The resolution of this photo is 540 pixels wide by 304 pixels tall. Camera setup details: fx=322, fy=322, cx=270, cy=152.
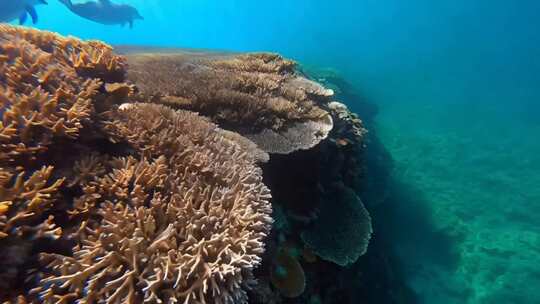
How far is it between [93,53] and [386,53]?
96.6 metres

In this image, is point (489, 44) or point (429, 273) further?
point (489, 44)

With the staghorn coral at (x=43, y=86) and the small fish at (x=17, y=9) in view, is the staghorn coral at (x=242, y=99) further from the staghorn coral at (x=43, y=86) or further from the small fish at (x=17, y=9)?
the small fish at (x=17, y=9)

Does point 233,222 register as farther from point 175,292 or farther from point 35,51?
point 35,51

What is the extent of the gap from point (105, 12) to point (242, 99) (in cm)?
1107

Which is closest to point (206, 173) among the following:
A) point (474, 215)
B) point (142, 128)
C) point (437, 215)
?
point (142, 128)

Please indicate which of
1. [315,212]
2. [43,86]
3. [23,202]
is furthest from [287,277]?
[43,86]

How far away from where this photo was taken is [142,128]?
2.80 metres

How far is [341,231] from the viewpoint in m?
4.86

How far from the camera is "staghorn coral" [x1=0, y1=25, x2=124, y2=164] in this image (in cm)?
217

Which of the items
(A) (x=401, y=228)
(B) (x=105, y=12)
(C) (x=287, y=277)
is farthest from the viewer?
(B) (x=105, y=12)

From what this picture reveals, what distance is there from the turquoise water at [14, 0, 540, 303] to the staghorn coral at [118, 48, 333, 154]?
24.3 ft

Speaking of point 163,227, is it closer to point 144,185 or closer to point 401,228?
point 144,185

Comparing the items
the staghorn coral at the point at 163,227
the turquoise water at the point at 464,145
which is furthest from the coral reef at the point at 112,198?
the turquoise water at the point at 464,145

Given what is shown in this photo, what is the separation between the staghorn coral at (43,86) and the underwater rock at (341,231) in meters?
3.14
